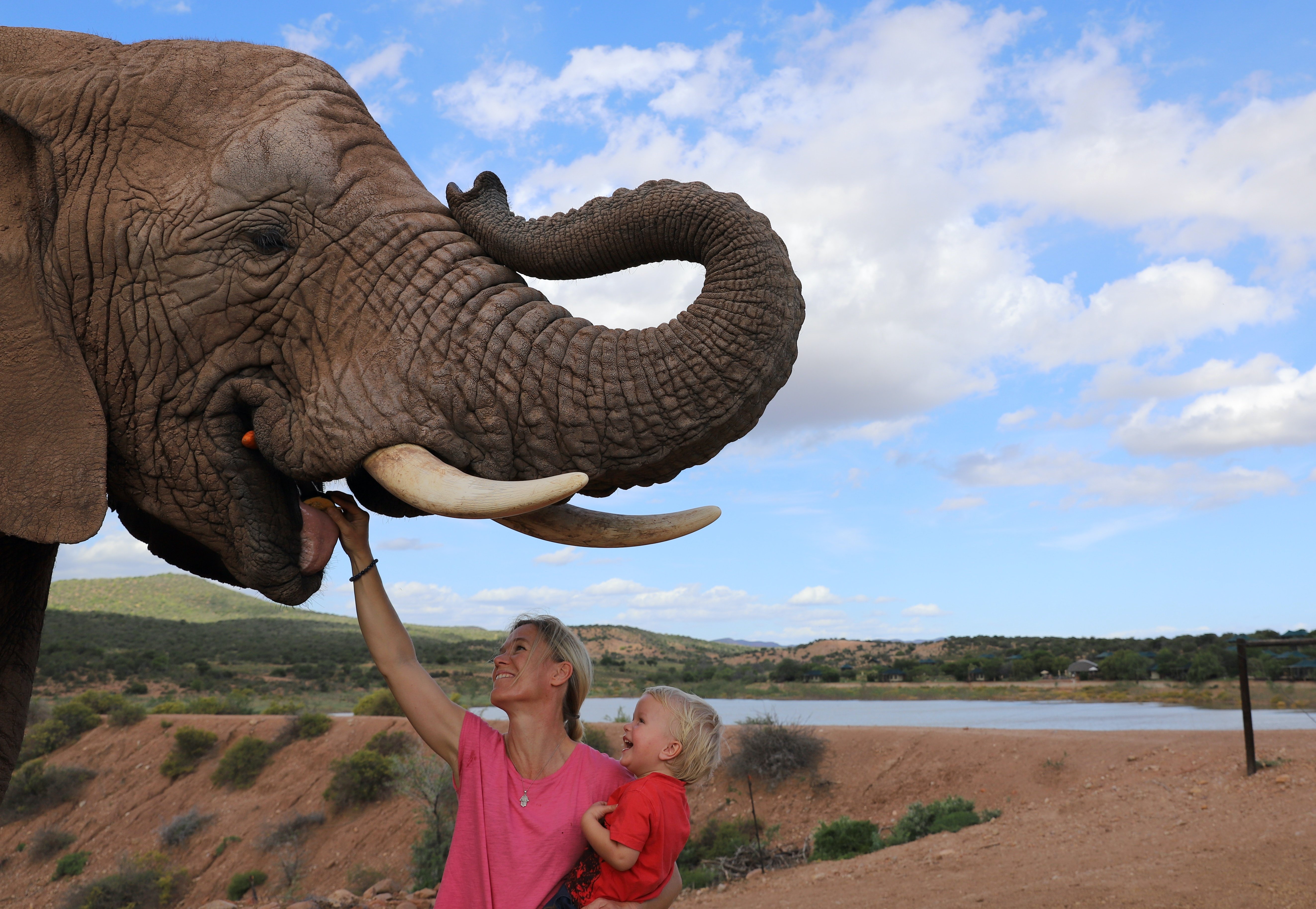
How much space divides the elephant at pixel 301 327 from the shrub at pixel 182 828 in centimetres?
2838

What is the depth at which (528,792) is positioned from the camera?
9.84 feet

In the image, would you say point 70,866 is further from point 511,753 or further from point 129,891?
point 511,753

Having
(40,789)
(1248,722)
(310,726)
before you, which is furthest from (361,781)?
(1248,722)

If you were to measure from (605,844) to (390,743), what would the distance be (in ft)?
88.2

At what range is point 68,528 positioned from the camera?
2695 millimetres

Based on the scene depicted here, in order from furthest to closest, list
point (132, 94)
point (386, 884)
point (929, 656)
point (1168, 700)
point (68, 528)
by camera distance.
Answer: point (929, 656), point (1168, 700), point (386, 884), point (132, 94), point (68, 528)

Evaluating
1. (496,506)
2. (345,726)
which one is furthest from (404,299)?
(345,726)

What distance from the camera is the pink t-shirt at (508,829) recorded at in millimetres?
2902

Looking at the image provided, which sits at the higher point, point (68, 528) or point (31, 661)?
point (68, 528)

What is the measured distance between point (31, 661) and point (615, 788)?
246cm

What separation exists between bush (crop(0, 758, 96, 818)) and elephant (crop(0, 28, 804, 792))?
34.2m

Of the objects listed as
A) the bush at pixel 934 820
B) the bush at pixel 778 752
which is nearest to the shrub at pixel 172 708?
the bush at pixel 778 752

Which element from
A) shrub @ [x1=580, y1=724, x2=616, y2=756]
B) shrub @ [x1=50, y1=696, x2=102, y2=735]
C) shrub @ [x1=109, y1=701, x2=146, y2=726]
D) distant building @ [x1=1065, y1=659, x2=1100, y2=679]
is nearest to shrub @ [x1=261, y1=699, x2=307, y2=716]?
shrub @ [x1=109, y1=701, x2=146, y2=726]

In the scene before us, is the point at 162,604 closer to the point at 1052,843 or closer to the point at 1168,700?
the point at 1168,700
